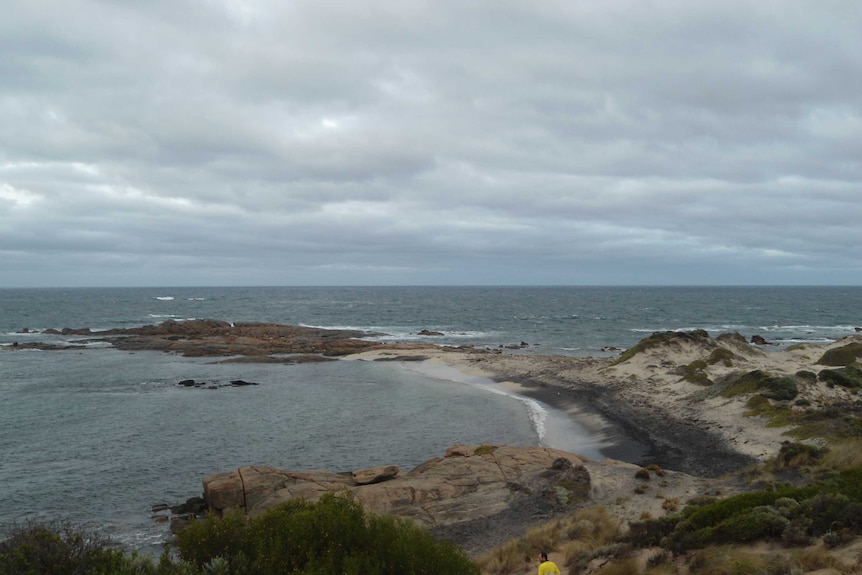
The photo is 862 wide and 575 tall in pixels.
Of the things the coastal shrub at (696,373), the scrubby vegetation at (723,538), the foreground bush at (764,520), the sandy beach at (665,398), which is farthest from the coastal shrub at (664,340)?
the foreground bush at (764,520)

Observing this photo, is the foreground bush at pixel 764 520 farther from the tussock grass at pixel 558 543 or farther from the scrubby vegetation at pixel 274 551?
the scrubby vegetation at pixel 274 551

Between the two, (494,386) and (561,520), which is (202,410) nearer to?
(494,386)

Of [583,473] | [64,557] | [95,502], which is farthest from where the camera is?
[95,502]

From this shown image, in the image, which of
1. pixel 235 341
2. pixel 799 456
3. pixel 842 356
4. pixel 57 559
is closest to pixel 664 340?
pixel 842 356

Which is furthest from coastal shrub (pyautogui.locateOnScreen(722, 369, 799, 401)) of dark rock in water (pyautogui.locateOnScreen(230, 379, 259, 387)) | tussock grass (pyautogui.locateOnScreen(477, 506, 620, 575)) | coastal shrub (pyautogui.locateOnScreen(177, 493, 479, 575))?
dark rock in water (pyautogui.locateOnScreen(230, 379, 259, 387))

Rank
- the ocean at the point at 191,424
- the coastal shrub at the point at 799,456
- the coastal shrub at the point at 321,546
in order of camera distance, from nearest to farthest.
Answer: the coastal shrub at the point at 321,546
the coastal shrub at the point at 799,456
the ocean at the point at 191,424

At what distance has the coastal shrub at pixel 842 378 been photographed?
1336 inches

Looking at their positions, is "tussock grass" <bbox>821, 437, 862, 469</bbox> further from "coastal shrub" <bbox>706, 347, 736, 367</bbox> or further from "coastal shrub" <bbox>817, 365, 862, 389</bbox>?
"coastal shrub" <bbox>706, 347, 736, 367</bbox>

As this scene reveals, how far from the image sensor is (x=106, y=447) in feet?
99.2

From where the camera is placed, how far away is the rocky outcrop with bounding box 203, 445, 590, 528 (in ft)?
63.6

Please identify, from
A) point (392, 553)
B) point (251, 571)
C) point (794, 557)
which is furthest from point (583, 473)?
point (251, 571)

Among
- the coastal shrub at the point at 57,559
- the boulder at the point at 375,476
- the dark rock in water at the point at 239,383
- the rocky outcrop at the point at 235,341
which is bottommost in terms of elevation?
the dark rock in water at the point at 239,383

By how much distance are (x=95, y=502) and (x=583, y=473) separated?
1799 cm

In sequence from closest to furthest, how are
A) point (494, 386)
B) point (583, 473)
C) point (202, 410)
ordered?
1. point (583, 473)
2. point (202, 410)
3. point (494, 386)
